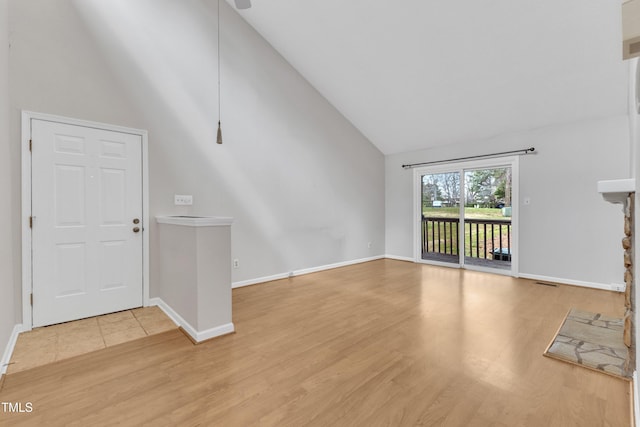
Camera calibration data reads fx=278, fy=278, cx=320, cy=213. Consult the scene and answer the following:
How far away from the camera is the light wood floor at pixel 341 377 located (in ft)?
4.95

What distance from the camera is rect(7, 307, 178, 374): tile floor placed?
210cm

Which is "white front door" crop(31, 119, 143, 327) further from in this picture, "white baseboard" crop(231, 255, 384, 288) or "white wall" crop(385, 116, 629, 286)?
"white wall" crop(385, 116, 629, 286)

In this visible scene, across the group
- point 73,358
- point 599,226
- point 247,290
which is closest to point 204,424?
point 73,358

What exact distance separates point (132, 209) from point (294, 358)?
2.45 meters

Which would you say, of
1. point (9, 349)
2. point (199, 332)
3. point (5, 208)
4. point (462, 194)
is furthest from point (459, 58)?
point (9, 349)

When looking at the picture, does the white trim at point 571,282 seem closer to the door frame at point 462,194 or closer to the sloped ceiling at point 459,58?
the door frame at point 462,194

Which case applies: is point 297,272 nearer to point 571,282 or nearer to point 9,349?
point 9,349

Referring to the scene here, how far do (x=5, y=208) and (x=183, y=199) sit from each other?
149 centimetres

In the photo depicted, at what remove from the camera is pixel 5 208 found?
7.30 ft

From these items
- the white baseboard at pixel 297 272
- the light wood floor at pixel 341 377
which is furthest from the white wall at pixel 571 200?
the white baseboard at pixel 297 272

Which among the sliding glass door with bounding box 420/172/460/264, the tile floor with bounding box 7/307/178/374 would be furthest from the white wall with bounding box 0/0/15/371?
the sliding glass door with bounding box 420/172/460/264

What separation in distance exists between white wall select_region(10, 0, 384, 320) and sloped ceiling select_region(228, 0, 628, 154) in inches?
24.4

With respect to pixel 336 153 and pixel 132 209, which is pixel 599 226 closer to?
pixel 336 153

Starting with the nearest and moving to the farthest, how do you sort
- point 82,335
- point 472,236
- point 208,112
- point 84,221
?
point 82,335 → point 84,221 → point 208,112 → point 472,236
